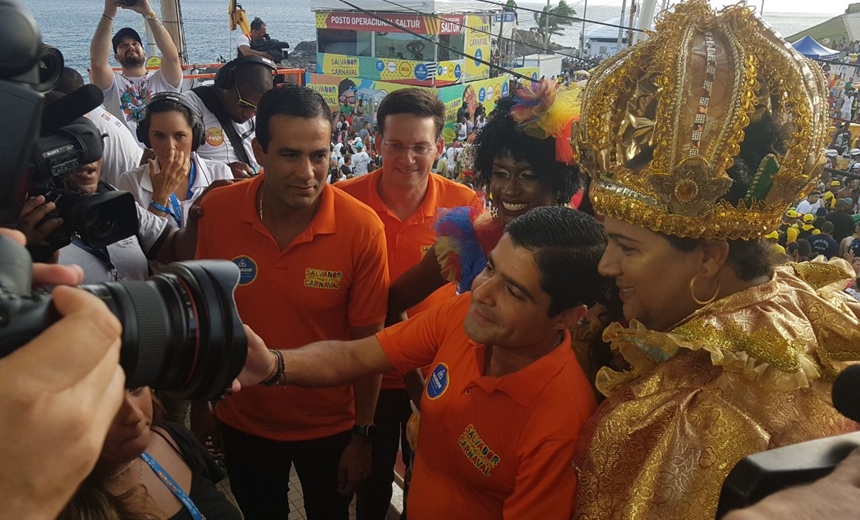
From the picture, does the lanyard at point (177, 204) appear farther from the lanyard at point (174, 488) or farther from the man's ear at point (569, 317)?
the man's ear at point (569, 317)

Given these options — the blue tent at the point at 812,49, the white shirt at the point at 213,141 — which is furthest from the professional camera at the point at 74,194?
the blue tent at the point at 812,49

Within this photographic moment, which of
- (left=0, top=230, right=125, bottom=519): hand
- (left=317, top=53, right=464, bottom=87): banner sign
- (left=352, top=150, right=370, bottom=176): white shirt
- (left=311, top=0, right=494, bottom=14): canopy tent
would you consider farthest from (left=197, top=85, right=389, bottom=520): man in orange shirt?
(left=311, top=0, right=494, bottom=14): canopy tent

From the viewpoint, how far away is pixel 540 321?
1681 millimetres

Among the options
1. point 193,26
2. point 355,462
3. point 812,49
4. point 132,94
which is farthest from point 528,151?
point 193,26

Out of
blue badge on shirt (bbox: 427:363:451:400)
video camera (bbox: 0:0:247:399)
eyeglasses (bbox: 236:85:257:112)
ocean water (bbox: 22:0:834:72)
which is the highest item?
video camera (bbox: 0:0:247:399)

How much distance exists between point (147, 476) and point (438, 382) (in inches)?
32.3

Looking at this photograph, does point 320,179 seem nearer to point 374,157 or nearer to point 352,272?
point 352,272

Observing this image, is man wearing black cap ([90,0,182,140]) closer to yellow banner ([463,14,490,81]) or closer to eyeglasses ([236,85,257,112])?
eyeglasses ([236,85,257,112])

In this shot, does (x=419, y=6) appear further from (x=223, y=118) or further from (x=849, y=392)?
(x=849, y=392)

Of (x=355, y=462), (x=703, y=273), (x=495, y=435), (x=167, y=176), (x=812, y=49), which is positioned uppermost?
(x=703, y=273)

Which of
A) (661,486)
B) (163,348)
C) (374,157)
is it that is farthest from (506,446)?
(374,157)

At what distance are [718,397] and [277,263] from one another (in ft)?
5.27

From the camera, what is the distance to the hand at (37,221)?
5.96 feet

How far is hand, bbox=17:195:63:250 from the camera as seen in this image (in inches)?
71.5
